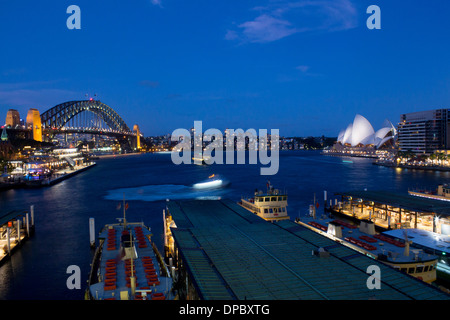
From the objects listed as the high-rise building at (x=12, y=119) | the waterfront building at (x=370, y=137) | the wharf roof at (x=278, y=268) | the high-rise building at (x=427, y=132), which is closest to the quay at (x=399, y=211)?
the wharf roof at (x=278, y=268)

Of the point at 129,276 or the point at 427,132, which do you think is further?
the point at 427,132

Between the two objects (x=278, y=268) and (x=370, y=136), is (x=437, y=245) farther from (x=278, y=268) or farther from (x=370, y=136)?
(x=370, y=136)

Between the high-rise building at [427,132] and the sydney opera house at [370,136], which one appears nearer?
the high-rise building at [427,132]

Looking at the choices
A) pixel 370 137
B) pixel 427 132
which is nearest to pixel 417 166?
pixel 427 132

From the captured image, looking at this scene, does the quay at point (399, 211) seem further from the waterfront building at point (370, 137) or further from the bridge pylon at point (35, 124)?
the waterfront building at point (370, 137)
